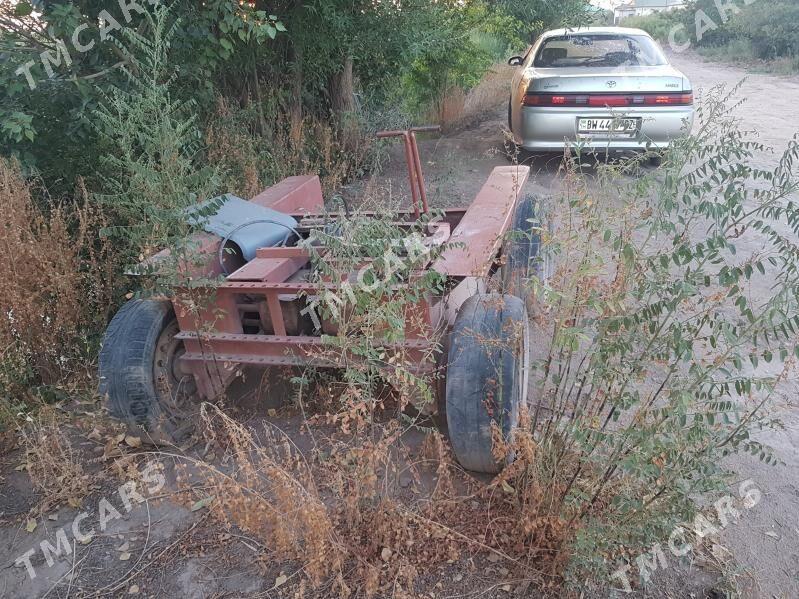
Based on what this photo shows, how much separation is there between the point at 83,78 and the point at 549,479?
4.18 metres

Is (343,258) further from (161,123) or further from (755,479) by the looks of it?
(755,479)

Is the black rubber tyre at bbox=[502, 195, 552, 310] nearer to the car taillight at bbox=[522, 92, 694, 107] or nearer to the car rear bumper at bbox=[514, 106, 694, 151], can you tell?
the car rear bumper at bbox=[514, 106, 694, 151]

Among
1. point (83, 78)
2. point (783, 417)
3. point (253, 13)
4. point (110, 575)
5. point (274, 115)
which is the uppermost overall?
point (253, 13)

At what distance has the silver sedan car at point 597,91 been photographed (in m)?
6.79

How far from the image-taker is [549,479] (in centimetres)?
238

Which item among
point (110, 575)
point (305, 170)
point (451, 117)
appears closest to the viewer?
point (110, 575)

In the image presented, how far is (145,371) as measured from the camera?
295cm

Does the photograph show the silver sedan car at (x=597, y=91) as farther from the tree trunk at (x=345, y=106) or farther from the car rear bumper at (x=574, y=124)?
the tree trunk at (x=345, y=106)

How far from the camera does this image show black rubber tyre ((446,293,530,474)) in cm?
247

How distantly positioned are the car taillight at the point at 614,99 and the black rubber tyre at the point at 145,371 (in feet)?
18.0

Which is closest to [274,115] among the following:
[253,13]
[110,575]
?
[253,13]

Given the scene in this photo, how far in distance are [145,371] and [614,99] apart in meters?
5.94

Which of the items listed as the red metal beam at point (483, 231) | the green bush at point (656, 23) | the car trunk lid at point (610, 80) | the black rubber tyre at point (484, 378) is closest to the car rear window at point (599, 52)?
the car trunk lid at point (610, 80)

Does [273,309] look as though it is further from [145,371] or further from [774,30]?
[774,30]
